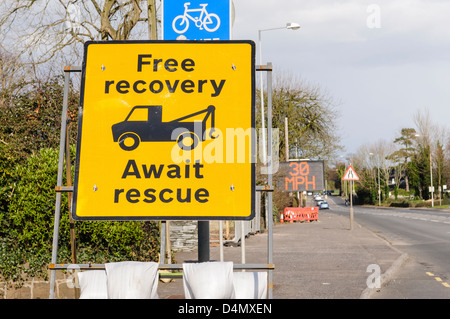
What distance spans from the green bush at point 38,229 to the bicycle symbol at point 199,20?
9.26 ft

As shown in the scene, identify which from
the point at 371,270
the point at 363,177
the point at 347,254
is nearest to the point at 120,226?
the point at 371,270

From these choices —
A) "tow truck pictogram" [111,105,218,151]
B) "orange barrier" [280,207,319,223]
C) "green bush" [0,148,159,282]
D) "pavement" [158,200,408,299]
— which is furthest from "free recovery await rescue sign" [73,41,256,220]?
"orange barrier" [280,207,319,223]

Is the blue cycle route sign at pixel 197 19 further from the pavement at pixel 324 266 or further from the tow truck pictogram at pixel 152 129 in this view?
the pavement at pixel 324 266

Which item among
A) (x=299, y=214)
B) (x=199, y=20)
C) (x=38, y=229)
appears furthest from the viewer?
(x=299, y=214)

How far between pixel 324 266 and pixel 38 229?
7369 millimetres

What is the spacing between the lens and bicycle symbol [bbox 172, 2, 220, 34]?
5.88 metres

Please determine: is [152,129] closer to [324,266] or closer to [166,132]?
[166,132]

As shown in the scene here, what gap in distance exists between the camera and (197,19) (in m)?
5.93

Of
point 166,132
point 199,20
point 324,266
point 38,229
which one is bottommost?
point 324,266

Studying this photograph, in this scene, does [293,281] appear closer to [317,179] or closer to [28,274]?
[28,274]

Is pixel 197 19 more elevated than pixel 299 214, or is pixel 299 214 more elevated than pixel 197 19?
pixel 197 19

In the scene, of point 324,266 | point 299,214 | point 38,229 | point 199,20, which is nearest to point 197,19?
point 199,20
